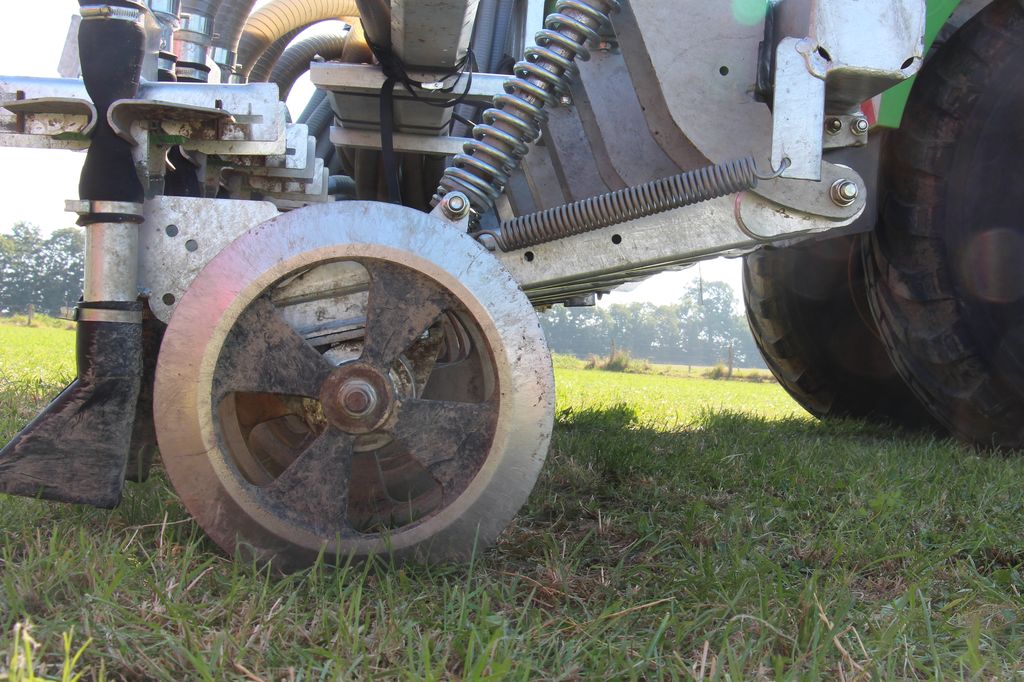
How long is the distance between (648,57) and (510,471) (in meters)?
1.04

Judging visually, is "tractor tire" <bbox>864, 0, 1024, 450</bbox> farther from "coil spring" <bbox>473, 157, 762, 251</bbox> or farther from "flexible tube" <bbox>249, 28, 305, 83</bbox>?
"flexible tube" <bbox>249, 28, 305, 83</bbox>

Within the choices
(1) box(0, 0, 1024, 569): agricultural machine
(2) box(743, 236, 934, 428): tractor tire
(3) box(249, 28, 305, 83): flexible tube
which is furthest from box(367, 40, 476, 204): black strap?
(3) box(249, 28, 305, 83): flexible tube

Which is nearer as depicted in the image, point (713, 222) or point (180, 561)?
point (180, 561)

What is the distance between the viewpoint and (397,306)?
1544 millimetres

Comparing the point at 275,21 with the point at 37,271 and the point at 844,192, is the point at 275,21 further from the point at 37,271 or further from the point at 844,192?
the point at 37,271

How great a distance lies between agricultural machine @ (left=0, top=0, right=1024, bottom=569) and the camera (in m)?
1.51

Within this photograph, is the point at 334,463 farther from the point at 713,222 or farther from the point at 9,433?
the point at 9,433

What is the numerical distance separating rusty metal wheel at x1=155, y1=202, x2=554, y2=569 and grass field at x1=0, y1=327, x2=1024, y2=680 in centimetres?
9

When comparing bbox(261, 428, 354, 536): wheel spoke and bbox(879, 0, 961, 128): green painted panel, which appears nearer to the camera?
bbox(261, 428, 354, 536): wheel spoke

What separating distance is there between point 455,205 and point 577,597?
762mm

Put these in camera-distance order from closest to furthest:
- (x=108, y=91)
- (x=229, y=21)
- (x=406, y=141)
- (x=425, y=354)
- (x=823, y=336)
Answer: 1. (x=108, y=91)
2. (x=425, y=354)
3. (x=406, y=141)
4. (x=229, y=21)
5. (x=823, y=336)

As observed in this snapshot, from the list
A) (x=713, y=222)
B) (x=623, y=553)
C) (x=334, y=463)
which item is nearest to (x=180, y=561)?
(x=334, y=463)

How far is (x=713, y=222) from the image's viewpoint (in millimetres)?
1841

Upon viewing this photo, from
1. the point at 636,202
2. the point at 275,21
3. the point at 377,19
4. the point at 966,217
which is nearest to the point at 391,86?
the point at 377,19
